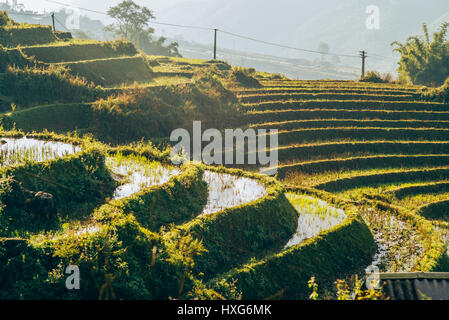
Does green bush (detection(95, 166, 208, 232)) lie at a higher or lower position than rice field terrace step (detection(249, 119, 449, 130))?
lower

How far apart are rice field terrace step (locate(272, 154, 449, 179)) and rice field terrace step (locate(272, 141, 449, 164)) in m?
0.65

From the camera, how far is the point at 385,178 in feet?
59.9

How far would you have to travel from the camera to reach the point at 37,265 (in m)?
6.11

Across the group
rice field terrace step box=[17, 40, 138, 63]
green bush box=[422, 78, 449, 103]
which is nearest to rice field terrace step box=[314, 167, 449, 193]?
green bush box=[422, 78, 449, 103]

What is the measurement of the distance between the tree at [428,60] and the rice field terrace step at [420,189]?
86.4 ft

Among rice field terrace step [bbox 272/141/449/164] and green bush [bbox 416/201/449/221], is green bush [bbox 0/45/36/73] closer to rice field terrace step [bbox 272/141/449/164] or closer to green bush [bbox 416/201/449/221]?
rice field terrace step [bbox 272/141/449/164]

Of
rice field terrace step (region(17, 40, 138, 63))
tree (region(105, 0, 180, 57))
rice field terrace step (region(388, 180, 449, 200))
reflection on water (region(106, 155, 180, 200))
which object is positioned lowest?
rice field terrace step (region(388, 180, 449, 200))

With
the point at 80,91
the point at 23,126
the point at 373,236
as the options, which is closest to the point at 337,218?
the point at 373,236

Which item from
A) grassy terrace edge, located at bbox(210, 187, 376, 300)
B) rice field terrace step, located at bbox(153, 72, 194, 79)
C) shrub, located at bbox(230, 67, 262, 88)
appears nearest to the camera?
grassy terrace edge, located at bbox(210, 187, 376, 300)

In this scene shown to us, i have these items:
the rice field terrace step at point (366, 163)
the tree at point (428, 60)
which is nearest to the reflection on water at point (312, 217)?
the rice field terrace step at point (366, 163)

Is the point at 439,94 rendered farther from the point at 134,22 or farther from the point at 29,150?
the point at 134,22

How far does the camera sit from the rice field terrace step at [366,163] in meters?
17.8

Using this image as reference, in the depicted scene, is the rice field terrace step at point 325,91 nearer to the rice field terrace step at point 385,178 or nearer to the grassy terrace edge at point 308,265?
the rice field terrace step at point 385,178

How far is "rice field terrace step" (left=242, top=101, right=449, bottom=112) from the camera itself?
76.5 ft
